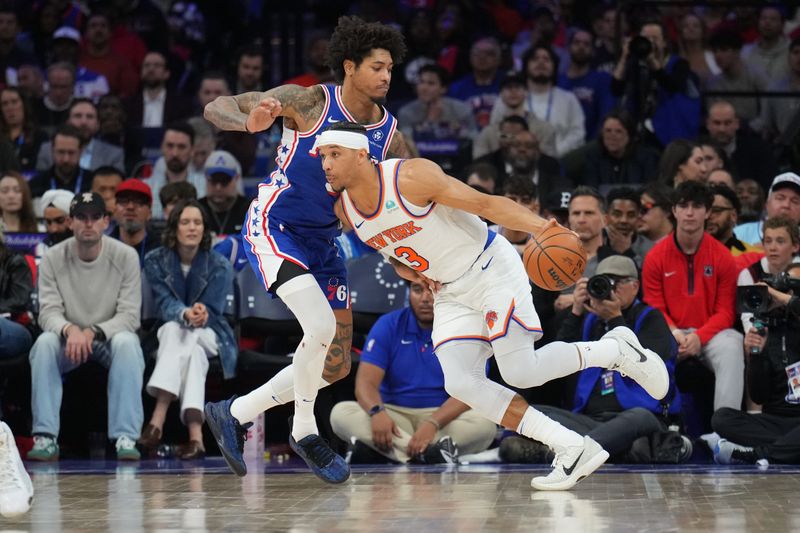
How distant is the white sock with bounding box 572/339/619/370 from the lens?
6.85 meters

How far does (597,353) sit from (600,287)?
144 cm

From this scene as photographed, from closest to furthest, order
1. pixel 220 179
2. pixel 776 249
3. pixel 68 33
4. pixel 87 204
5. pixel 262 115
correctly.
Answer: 1. pixel 262 115
2. pixel 776 249
3. pixel 87 204
4. pixel 220 179
5. pixel 68 33

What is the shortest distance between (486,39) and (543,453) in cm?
590

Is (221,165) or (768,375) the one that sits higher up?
(221,165)

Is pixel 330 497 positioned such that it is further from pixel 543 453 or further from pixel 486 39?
pixel 486 39

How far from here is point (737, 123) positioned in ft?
38.3

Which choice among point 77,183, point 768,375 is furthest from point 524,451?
point 77,183

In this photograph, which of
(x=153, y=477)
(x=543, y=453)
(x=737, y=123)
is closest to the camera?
(x=153, y=477)

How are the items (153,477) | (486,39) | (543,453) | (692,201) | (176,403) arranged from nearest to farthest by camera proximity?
(153,477) → (543,453) → (692,201) → (176,403) → (486,39)

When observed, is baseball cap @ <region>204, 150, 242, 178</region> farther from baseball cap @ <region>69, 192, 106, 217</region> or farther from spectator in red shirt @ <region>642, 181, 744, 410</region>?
spectator in red shirt @ <region>642, 181, 744, 410</region>

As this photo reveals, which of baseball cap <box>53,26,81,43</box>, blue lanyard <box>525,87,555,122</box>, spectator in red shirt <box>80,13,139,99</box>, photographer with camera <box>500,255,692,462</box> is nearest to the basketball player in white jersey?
photographer with camera <box>500,255,692,462</box>

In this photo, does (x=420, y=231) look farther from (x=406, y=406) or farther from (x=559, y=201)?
(x=559, y=201)

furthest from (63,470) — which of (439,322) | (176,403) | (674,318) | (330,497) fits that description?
(674,318)

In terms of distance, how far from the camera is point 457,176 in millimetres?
11617
